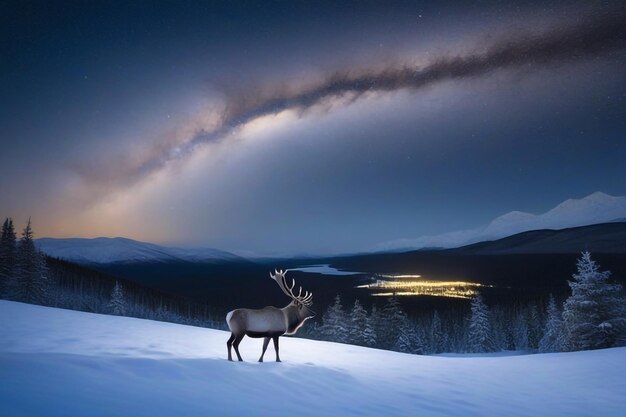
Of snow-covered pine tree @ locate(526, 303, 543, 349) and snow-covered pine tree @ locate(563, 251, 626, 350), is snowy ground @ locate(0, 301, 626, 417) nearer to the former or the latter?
snow-covered pine tree @ locate(563, 251, 626, 350)

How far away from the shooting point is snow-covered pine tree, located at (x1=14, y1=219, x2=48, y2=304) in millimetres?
33625

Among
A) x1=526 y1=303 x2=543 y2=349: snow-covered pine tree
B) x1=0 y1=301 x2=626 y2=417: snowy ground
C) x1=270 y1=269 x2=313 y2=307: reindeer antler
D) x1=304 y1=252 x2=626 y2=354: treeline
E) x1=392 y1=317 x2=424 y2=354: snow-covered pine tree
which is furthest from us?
x1=526 y1=303 x2=543 y2=349: snow-covered pine tree

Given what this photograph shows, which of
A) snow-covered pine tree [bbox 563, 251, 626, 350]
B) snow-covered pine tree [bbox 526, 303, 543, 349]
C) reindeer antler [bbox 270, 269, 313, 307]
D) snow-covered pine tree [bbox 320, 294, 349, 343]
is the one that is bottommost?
snow-covered pine tree [bbox 526, 303, 543, 349]

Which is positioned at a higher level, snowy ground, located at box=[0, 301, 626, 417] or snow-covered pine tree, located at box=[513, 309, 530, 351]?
snowy ground, located at box=[0, 301, 626, 417]

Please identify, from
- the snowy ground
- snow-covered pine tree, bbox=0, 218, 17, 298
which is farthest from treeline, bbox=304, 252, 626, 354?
snow-covered pine tree, bbox=0, 218, 17, 298

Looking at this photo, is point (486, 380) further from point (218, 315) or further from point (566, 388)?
point (218, 315)

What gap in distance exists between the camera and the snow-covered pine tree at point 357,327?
40625 mm

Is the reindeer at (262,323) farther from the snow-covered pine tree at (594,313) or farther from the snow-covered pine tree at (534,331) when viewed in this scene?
the snow-covered pine tree at (534,331)

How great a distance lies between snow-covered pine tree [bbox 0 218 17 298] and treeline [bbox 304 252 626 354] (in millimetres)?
33130

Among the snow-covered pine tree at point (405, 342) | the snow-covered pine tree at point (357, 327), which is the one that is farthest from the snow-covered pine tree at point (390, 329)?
the snow-covered pine tree at point (357, 327)

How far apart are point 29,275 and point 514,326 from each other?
270 ft

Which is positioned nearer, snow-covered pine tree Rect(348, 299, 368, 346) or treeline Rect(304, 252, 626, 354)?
treeline Rect(304, 252, 626, 354)

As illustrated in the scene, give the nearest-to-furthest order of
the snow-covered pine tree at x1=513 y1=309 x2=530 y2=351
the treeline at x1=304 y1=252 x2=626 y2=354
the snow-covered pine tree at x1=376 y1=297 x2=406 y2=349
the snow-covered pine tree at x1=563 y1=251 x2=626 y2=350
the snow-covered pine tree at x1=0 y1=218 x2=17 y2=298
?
the snow-covered pine tree at x1=563 y1=251 x2=626 y2=350, the treeline at x1=304 y1=252 x2=626 y2=354, the snow-covered pine tree at x1=0 y1=218 x2=17 y2=298, the snow-covered pine tree at x1=376 y1=297 x2=406 y2=349, the snow-covered pine tree at x1=513 y1=309 x2=530 y2=351

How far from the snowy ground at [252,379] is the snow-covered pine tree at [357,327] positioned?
95.3 ft
